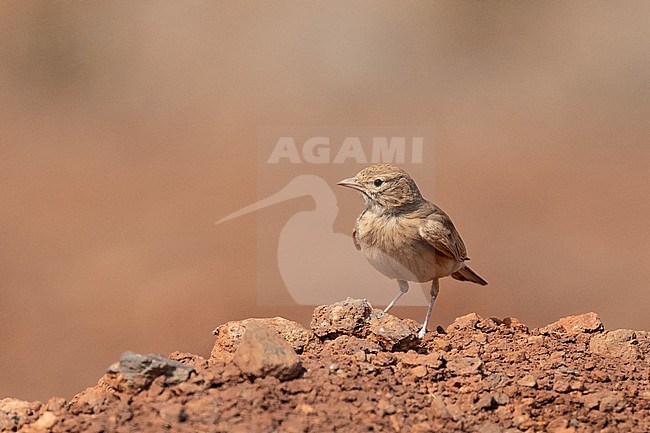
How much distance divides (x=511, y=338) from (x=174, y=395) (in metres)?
2.64

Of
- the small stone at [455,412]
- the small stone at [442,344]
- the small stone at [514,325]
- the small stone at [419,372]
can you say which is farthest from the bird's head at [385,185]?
the small stone at [455,412]

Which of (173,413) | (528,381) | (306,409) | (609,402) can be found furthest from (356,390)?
(609,402)

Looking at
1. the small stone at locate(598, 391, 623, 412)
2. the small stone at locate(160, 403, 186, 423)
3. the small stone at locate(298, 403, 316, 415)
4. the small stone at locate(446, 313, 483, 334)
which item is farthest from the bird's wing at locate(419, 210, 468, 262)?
the small stone at locate(160, 403, 186, 423)

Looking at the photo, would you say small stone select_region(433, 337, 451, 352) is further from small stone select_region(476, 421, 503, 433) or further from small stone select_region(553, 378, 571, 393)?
small stone select_region(476, 421, 503, 433)

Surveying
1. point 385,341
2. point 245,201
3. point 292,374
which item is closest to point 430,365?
point 385,341

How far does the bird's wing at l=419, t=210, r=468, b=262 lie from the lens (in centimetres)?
680

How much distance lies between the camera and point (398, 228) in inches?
268

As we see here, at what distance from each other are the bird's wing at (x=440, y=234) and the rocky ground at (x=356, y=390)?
1.36m

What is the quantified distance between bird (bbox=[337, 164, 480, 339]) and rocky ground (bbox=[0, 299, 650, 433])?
4.29ft

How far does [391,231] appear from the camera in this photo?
680 centimetres

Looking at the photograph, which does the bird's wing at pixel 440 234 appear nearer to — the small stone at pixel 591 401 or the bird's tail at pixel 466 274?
the bird's tail at pixel 466 274

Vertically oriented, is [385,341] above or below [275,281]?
above

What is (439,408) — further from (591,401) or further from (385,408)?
(591,401)

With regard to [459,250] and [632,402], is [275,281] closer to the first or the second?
[459,250]
